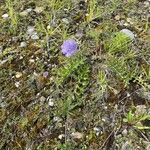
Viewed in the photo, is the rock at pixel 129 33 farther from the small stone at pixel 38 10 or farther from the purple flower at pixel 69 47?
the small stone at pixel 38 10

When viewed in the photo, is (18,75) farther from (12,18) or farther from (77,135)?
(77,135)

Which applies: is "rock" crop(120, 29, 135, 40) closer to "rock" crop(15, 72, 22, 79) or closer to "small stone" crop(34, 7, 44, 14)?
"small stone" crop(34, 7, 44, 14)

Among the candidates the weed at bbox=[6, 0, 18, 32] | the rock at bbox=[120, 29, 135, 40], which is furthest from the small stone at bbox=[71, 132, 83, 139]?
the weed at bbox=[6, 0, 18, 32]

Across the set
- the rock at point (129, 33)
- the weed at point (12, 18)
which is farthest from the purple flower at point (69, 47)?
the weed at point (12, 18)

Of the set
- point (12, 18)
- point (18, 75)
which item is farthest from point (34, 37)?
point (18, 75)

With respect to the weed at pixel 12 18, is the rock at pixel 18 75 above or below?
below

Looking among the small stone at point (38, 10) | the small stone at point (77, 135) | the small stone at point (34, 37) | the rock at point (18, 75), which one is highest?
the small stone at point (38, 10)

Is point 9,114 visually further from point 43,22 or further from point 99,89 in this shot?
point 43,22

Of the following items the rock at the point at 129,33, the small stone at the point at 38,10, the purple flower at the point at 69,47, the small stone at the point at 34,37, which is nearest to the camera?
the purple flower at the point at 69,47
